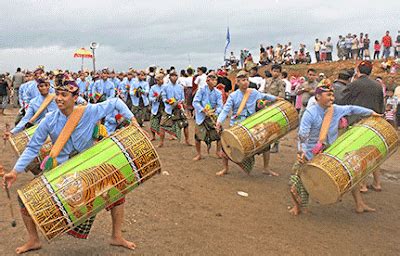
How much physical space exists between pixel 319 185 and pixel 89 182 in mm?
2624

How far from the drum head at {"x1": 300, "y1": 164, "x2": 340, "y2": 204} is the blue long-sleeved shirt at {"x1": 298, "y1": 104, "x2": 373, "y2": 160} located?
0.49m

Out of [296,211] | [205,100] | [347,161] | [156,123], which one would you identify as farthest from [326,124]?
[156,123]

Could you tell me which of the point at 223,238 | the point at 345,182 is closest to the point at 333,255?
the point at 345,182

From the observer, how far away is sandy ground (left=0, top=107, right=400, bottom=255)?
176 inches

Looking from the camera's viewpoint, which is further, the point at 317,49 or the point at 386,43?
the point at 317,49

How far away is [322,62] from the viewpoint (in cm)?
2227

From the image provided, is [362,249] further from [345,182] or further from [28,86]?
[28,86]

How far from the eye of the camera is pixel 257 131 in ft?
20.9

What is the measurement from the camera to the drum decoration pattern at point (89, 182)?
3.49 metres

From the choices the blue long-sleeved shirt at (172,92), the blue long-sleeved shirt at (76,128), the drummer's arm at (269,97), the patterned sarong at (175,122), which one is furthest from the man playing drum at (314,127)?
the blue long-sleeved shirt at (172,92)

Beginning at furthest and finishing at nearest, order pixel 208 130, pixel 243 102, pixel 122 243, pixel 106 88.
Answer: pixel 106 88 < pixel 208 130 < pixel 243 102 < pixel 122 243

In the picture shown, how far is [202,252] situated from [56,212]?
1.59 m

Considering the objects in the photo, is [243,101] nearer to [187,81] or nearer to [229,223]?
[229,223]

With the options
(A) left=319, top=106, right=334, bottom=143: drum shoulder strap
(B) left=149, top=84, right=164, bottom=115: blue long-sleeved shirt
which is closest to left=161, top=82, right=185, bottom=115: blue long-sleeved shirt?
(B) left=149, top=84, right=164, bottom=115: blue long-sleeved shirt
